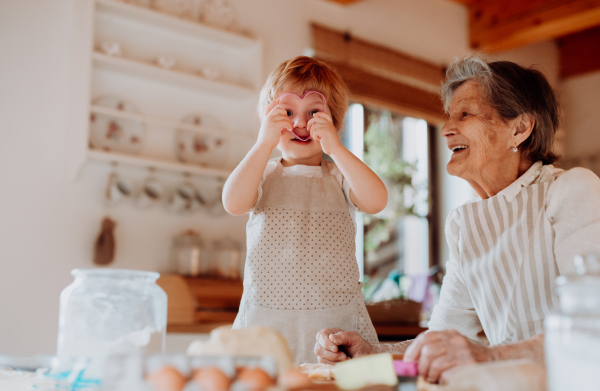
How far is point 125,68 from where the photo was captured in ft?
9.49

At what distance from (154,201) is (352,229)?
185 centimetres

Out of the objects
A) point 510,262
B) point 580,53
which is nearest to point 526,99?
point 510,262

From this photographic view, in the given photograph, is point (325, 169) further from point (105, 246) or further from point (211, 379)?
point (105, 246)

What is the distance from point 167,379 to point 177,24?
288 cm

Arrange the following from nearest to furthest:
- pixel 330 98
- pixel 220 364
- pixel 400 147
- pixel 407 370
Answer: pixel 220 364 < pixel 407 370 < pixel 330 98 < pixel 400 147

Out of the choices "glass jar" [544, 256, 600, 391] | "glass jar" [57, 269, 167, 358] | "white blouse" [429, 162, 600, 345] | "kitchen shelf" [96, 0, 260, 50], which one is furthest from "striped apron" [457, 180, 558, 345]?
"kitchen shelf" [96, 0, 260, 50]

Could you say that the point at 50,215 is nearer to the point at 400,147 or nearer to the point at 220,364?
the point at 220,364

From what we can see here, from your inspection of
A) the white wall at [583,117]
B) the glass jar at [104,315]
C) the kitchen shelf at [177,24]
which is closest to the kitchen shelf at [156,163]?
the kitchen shelf at [177,24]

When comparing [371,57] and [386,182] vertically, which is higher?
[371,57]

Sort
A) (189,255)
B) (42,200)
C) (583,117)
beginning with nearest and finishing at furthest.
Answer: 1. (42,200)
2. (189,255)
3. (583,117)

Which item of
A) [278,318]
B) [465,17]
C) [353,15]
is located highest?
[465,17]

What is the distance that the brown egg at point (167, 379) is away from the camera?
468 millimetres

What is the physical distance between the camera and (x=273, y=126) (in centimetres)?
124

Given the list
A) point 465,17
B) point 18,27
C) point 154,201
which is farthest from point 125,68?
point 465,17
